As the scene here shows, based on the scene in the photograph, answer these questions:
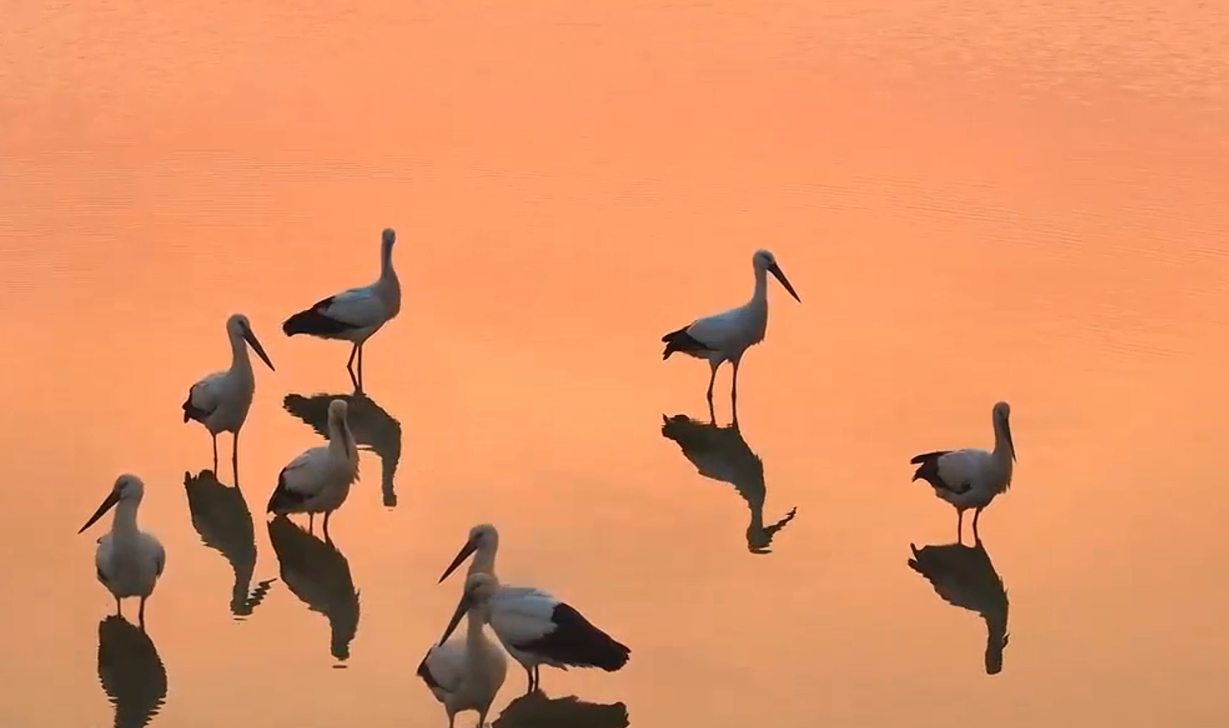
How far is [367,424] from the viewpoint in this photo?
10664 mm

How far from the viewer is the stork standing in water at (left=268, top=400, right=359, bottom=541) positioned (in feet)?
30.2

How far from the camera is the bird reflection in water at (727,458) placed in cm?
954

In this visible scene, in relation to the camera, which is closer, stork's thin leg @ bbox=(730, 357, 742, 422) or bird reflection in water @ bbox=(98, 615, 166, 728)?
bird reflection in water @ bbox=(98, 615, 166, 728)

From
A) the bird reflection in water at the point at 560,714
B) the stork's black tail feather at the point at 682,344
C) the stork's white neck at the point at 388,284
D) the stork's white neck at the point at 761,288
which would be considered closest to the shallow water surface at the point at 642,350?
the bird reflection in water at the point at 560,714

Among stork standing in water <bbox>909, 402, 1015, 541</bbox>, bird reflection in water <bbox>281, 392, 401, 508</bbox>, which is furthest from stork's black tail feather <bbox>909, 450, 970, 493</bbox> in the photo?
bird reflection in water <bbox>281, 392, 401, 508</bbox>

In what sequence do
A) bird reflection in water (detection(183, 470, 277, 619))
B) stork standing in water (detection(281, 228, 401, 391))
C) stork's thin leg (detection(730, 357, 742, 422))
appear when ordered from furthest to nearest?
stork standing in water (detection(281, 228, 401, 391)), stork's thin leg (detection(730, 357, 742, 422)), bird reflection in water (detection(183, 470, 277, 619))

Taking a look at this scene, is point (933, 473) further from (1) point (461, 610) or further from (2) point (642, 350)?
(1) point (461, 610)

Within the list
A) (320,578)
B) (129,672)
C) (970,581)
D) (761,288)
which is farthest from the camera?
(761,288)

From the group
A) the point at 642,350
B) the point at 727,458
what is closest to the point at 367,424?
the point at 642,350

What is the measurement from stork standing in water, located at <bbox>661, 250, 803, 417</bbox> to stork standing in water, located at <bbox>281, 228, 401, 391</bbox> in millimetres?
1655

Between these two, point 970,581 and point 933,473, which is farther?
point 933,473

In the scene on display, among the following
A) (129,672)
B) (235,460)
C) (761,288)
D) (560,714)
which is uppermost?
(761,288)

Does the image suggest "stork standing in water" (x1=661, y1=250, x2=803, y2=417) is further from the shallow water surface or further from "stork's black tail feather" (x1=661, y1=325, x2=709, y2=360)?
the shallow water surface

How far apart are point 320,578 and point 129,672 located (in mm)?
1145
